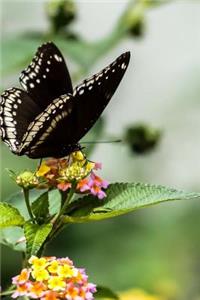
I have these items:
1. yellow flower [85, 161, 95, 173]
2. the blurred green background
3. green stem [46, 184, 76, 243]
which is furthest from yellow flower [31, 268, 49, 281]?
the blurred green background

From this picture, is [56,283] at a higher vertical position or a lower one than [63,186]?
lower

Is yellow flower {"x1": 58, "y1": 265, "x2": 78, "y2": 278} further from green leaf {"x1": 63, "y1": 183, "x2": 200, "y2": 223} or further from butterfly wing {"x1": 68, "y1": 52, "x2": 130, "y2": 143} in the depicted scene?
butterfly wing {"x1": 68, "y1": 52, "x2": 130, "y2": 143}

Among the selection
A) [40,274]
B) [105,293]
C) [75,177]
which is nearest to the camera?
[40,274]

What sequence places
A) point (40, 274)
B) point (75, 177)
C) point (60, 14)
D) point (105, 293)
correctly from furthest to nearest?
1. point (60, 14)
2. point (105, 293)
3. point (75, 177)
4. point (40, 274)

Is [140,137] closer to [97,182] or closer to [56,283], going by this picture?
[97,182]

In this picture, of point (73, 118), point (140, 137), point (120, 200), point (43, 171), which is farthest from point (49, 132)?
point (140, 137)

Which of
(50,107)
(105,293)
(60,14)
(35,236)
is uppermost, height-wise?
(60,14)
